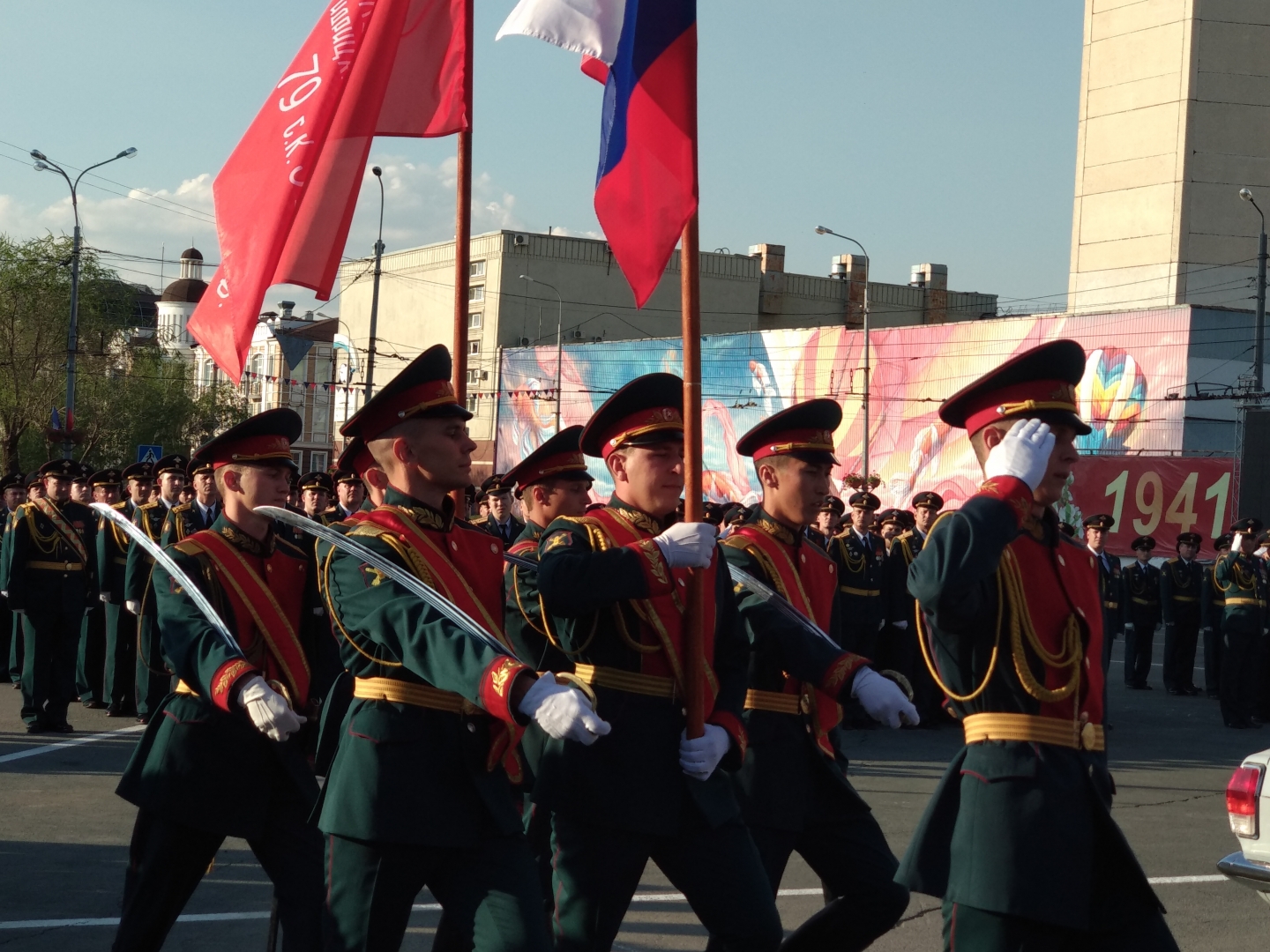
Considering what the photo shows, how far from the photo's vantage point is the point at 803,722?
5168 mm

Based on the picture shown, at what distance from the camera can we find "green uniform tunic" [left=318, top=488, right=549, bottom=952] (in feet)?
12.9

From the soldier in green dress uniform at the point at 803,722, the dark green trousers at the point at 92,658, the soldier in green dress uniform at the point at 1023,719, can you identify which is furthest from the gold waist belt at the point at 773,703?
the dark green trousers at the point at 92,658

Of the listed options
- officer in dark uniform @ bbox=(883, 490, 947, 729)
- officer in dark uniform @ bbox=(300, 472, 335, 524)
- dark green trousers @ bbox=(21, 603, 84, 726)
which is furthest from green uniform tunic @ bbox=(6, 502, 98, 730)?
officer in dark uniform @ bbox=(883, 490, 947, 729)

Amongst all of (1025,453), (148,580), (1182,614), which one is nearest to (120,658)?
(148,580)

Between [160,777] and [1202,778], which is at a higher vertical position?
[160,777]

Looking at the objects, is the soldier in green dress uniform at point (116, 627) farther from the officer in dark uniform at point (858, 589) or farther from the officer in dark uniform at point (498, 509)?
the officer in dark uniform at point (858, 589)

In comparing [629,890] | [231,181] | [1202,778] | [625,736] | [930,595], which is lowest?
[1202,778]

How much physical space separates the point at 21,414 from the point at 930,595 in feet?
144

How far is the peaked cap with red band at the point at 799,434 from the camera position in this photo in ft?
18.0

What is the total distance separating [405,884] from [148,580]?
7103 millimetres

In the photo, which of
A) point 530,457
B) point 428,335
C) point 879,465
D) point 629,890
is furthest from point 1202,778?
point 428,335

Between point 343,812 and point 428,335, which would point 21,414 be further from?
point 343,812

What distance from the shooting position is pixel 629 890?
438cm

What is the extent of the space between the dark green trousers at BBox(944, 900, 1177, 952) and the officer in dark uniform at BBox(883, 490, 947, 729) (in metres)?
10.6
